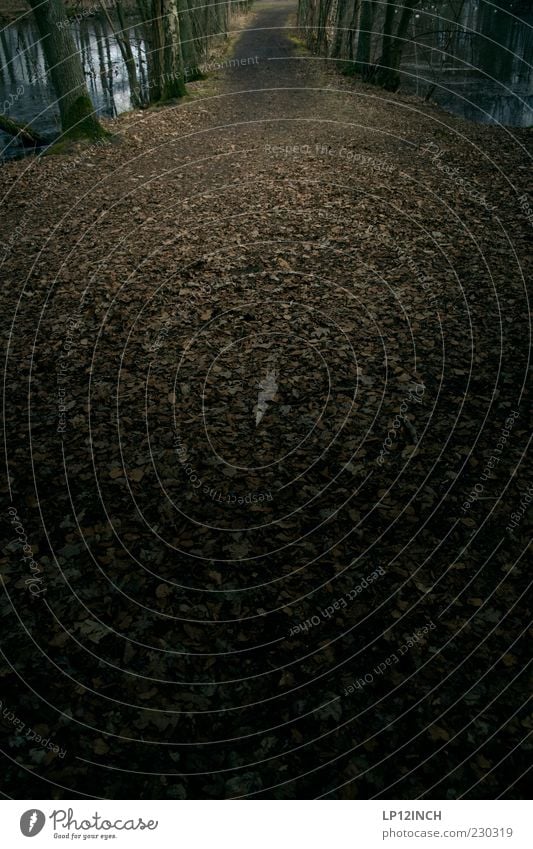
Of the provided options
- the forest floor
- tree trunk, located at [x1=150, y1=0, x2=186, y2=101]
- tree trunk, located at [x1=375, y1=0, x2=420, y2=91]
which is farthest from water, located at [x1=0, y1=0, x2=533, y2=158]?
the forest floor

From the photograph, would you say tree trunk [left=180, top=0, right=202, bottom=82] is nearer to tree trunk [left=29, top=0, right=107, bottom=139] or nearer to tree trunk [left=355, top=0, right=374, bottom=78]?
tree trunk [left=355, top=0, right=374, bottom=78]

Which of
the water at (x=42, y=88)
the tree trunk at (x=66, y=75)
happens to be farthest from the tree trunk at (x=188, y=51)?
the tree trunk at (x=66, y=75)

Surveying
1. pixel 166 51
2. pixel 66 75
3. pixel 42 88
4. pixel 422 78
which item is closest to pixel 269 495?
pixel 66 75

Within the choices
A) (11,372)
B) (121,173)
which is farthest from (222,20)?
(11,372)

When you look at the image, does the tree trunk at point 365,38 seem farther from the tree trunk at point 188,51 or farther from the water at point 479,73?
the tree trunk at point 188,51

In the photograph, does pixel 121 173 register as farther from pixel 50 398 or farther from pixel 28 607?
pixel 28 607

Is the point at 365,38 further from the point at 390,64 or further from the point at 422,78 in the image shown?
the point at 422,78
